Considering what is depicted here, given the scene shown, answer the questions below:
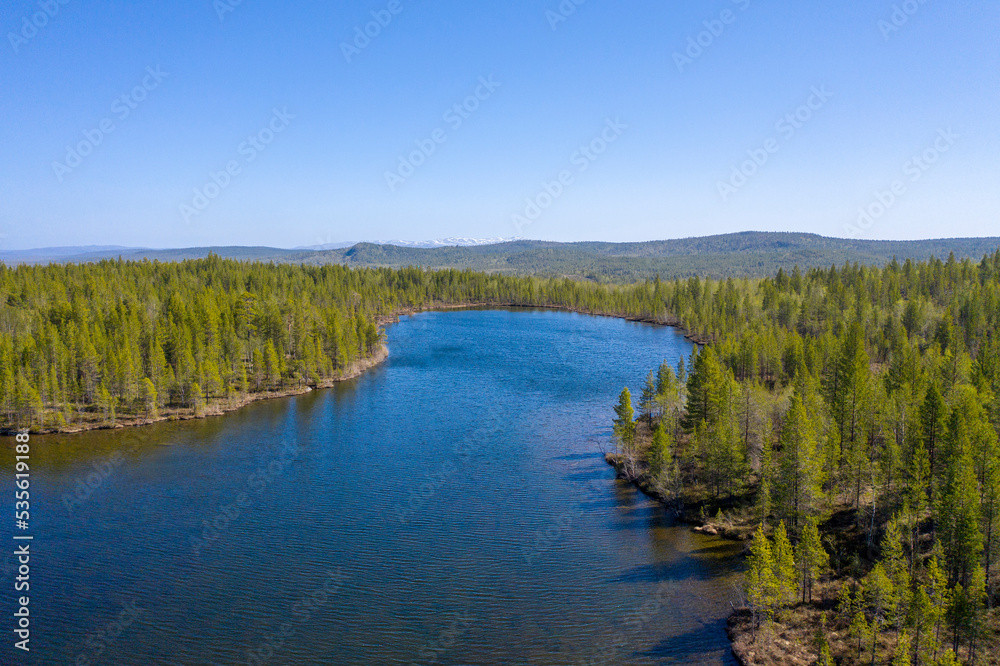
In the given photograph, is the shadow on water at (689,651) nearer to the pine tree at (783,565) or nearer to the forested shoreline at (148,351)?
the pine tree at (783,565)

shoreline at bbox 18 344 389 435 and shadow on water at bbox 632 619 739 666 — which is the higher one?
shoreline at bbox 18 344 389 435

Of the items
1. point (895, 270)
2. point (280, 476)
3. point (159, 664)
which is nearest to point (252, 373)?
point (280, 476)

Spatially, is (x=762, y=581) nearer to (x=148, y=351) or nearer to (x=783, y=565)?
(x=783, y=565)

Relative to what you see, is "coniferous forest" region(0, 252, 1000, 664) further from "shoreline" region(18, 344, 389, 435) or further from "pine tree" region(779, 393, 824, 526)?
"shoreline" region(18, 344, 389, 435)

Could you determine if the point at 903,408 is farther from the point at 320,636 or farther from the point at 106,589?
the point at 106,589

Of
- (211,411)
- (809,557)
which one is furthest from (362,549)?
(211,411)

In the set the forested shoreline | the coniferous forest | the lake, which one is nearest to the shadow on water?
the lake

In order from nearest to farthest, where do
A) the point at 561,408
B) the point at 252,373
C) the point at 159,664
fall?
the point at 159,664, the point at 561,408, the point at 252,373
